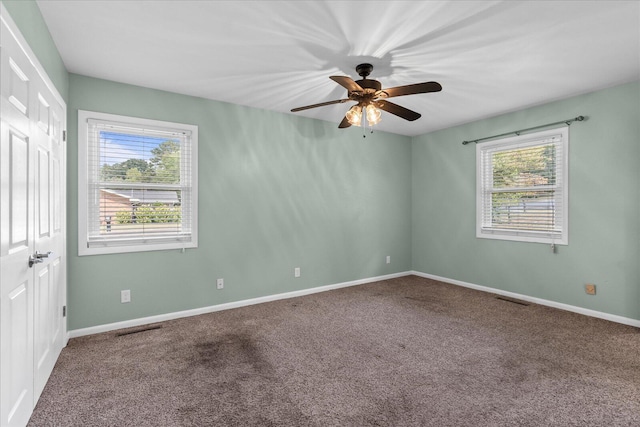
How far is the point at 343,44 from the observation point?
8.25 ft

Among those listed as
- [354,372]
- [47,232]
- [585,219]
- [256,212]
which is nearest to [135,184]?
[47,232]

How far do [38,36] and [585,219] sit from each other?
5.26m

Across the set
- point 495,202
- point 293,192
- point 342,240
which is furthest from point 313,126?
point 495,202

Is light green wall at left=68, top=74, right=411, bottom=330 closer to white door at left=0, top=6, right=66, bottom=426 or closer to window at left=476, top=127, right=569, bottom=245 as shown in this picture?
white door at left=0, top=6, right=66, bottom=426

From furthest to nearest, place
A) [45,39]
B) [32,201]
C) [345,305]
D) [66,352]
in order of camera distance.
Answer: [345,305], [66,352], [45,39], [32,201]

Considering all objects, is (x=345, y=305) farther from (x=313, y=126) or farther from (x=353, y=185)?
(x=313, y=126)

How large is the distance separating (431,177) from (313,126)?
7.30 ft

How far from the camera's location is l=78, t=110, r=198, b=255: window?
3.13 m

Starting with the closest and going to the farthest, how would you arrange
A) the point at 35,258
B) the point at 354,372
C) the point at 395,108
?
the point at 35,258 < the point at 354,372 < the point at 395,108

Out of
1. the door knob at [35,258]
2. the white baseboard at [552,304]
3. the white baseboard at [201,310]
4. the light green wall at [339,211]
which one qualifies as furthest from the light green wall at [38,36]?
the white baseboard at [552,304]

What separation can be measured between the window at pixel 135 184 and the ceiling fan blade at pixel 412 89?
2.21 metres

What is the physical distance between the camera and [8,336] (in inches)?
60.7

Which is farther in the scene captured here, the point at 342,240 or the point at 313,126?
the point at 342,240

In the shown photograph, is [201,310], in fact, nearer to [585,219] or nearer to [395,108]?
[395,108]
